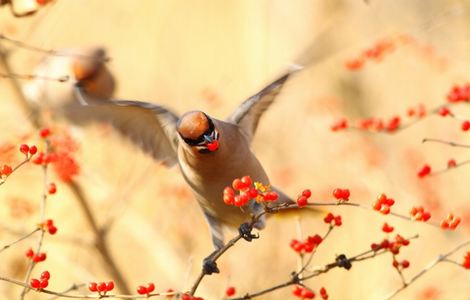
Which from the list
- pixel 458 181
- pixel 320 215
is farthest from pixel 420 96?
pixel 320 215

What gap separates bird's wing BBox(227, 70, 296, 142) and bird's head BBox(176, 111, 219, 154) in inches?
13.0

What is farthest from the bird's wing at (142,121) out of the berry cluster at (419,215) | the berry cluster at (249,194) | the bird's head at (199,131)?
the berry cluster at (419,215)

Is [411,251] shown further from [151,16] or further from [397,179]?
[151,16]

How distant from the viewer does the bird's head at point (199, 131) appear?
121 inches

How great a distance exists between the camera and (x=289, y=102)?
24.1 ft

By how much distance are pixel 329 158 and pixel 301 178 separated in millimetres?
520

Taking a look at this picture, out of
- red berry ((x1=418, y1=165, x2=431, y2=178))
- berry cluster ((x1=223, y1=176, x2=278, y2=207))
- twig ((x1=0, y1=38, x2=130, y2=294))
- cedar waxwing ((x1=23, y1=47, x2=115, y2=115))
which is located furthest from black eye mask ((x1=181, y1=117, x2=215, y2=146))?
cedar waxwing ((x1=23, y1=47, x2=115, y2=115))

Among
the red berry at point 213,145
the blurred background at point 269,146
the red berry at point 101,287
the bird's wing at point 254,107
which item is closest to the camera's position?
the red berry at point 101,287

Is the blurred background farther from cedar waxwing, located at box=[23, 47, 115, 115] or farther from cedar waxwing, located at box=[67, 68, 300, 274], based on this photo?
cedar waxwing, located at box=[67, 68, 300, 274]

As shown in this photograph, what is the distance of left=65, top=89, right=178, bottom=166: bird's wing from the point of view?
11.3 ft

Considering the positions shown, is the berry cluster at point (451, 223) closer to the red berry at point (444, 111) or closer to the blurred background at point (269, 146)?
the red berry at point (444, 111)

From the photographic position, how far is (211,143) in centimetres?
311

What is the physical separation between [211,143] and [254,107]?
503mm

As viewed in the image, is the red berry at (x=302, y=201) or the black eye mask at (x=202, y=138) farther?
the black eye mask at (x=202, y=138)
